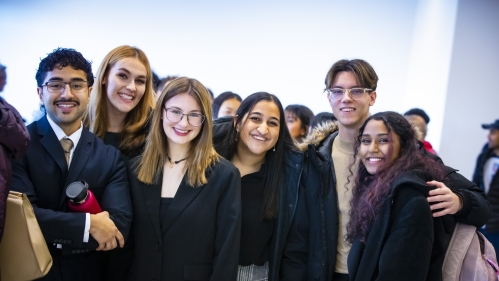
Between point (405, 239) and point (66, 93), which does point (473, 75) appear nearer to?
point (405, 239)

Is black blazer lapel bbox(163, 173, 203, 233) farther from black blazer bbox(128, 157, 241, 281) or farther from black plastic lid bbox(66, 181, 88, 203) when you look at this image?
black plastic lid bbox(66, 181, 88, 203)

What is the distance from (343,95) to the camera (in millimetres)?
2268

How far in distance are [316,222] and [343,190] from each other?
26cm

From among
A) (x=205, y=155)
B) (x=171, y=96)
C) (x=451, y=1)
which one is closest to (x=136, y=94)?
(x=171, y=96)

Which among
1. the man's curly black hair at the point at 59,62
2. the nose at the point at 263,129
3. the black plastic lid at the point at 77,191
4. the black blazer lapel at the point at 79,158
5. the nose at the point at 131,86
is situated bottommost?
the black plastic lid at the point at 77,191

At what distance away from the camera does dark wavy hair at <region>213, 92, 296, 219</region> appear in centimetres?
211

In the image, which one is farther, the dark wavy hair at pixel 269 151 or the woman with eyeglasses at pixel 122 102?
the woman with eyeglasses at pixel 122 102

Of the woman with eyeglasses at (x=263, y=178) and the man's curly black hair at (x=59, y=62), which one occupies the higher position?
the man's curly black hair at (x=59, y=62)

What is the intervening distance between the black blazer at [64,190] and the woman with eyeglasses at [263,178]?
66 cm

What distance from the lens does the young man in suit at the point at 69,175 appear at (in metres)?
1.61

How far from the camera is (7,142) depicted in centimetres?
133

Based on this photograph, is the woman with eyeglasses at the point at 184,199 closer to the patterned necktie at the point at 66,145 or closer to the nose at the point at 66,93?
the patterned necktie at the point at 66,145

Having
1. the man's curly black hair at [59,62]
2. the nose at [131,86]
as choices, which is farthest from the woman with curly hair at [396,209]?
the man's curly black hair at [59,62]

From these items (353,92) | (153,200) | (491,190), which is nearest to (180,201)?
(153,200)
